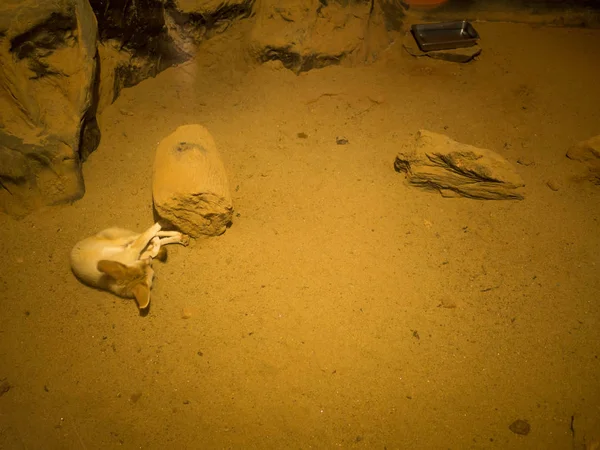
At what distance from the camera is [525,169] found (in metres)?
3.90

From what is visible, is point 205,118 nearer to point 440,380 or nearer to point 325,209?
point 325,209

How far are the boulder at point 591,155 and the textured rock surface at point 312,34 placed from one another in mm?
2471

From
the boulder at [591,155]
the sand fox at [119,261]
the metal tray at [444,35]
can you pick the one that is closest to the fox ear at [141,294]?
the sand fox at [119,261]

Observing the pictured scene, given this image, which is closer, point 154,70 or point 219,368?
point 219,368

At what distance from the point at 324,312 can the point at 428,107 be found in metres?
2.72

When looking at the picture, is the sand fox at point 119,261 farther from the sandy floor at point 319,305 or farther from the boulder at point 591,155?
the boulder at point 591,155

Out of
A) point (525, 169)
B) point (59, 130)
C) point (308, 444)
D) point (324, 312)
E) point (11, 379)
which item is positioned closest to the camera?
point (308, 444)

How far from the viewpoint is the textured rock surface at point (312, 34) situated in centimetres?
478

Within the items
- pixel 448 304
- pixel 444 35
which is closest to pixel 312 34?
pixel 444 35

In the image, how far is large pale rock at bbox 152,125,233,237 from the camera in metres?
2.94

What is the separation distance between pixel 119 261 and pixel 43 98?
1731 millimetres

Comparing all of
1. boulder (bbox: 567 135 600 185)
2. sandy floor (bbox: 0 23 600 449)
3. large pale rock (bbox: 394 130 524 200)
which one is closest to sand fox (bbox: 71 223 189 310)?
sandy floor (bbox: 0 23 600 449)

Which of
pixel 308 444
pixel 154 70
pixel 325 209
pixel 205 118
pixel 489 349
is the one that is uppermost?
pixel 154 70

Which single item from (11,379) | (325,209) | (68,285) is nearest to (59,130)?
(68,285)
